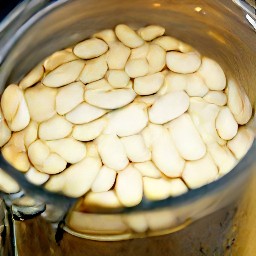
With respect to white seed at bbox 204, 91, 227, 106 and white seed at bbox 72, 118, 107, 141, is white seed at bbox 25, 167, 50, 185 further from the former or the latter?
white seed at bbox 204, 91, 227, 106

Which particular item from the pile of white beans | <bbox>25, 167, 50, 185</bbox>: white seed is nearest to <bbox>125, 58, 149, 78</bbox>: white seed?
the pile of white beans

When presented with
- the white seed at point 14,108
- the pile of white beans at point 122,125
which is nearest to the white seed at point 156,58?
the pile of white beans at point 122,125

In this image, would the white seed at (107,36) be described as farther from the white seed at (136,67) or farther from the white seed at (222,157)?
the white seed at (222,157)

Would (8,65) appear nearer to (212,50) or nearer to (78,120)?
(78,120)

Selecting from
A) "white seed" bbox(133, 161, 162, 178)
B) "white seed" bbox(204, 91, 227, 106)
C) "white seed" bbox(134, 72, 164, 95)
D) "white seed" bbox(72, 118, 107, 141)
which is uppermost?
"white seed" bbox(204, 91, 227, 106)

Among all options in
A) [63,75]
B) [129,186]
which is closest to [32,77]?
[63,75]

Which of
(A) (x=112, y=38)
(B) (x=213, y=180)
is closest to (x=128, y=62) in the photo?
(A) (x=112, y=38)
